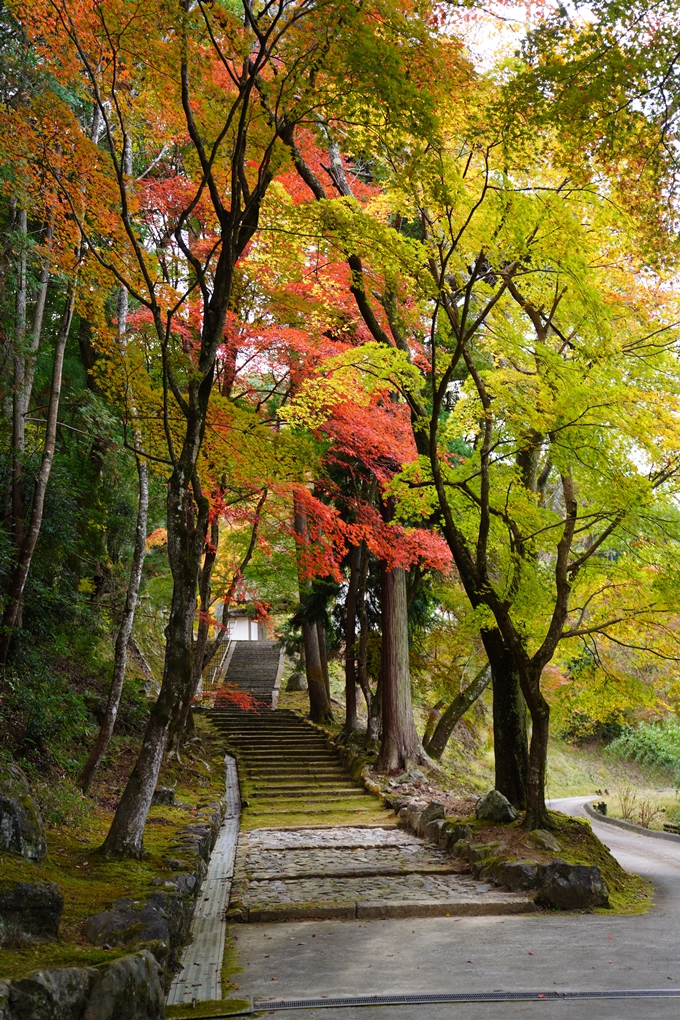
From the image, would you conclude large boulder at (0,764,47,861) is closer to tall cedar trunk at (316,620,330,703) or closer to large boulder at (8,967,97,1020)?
large boulder at (8,967,97,1020)

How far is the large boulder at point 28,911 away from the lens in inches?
148

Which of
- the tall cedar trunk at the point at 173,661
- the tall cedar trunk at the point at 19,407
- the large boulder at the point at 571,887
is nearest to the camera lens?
the tall cedar trunk at the point at 173,661

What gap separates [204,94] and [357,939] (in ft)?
24.7

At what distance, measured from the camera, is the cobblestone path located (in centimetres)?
664

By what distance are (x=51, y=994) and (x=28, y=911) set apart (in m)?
0.89

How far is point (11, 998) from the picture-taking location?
9.68 ft

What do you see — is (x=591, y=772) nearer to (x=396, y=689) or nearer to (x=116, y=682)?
(x=396, y=689)

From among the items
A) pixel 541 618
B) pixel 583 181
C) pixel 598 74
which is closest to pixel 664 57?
pixel 598 74

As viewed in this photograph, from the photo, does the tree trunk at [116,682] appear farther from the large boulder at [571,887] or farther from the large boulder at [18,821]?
the large boulder at [571,887]

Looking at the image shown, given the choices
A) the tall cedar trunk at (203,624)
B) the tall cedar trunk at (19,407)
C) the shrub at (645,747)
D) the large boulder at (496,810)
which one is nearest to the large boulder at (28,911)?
the tall cedar trunk at (19,407)

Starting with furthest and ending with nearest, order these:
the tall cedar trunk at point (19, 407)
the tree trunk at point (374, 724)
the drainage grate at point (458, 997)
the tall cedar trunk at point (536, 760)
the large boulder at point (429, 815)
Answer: the tree trunk at point (374, 724)
the large boulder at point (429, 815)
the tall cedar trunk at point (536, 760)
the tall cedar trunk at point (19, 407)
the drainage grate at point (458, 997)

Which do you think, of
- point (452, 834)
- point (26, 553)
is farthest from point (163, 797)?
point (26, 553)

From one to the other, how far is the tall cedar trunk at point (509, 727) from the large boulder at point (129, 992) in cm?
586

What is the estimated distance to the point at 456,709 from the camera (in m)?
15.6
